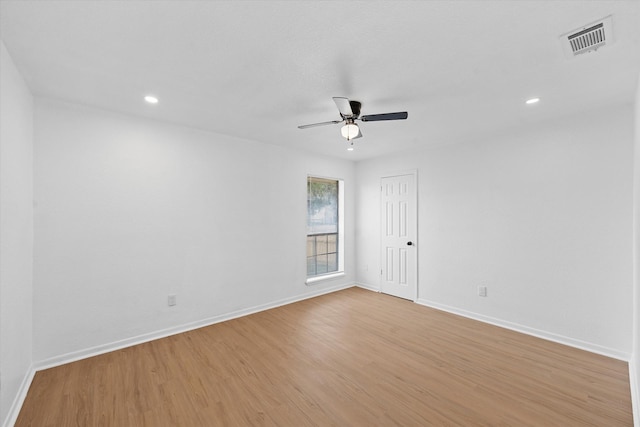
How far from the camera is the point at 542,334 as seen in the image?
328 cm

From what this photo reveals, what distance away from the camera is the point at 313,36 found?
1.73m

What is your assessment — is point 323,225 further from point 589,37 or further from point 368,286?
point 589,37

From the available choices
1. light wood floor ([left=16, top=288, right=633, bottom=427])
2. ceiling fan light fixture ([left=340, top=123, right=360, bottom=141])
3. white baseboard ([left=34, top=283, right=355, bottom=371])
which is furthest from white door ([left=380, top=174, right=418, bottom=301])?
ceiling fan light fixture ([left=340, top=123, right=360, bottom=141])

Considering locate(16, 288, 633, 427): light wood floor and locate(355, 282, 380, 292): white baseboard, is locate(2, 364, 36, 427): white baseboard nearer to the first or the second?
locate(16, 288, 633, 427): light wood floor

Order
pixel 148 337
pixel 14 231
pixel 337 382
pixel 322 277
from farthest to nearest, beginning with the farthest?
pixel 322 277, pixel 148 337, pixel 337 382, pixel 14 231

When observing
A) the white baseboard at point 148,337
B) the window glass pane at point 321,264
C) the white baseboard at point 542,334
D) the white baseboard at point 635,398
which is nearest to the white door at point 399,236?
the white baseboard at point 542,334

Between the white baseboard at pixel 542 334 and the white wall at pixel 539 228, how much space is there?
0.01m

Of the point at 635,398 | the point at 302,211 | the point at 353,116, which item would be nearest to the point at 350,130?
the point at 353,116

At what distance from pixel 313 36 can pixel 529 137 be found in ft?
10.3

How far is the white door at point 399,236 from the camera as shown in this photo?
4648mm

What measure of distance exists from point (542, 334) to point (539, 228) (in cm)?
126

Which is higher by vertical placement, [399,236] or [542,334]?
[399,236]

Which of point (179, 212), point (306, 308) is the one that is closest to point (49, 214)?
point (179, 212)

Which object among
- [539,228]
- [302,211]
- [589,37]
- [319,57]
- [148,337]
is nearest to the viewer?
[589,37]
